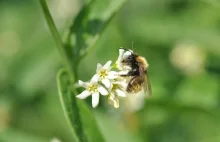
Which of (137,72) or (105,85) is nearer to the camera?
(105,85)

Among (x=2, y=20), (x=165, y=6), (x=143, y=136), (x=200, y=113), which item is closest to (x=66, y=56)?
(x=143, y=136)

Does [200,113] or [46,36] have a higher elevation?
[46,36]

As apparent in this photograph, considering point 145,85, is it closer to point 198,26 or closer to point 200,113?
point 200,113

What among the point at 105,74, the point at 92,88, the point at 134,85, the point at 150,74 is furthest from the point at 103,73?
the point at 150,74

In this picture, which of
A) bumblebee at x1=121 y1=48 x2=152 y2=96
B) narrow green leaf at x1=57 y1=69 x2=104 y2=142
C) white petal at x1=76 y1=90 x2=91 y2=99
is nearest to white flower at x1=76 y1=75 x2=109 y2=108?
white petal at x1=76 y1=90 x2=91 y2=99

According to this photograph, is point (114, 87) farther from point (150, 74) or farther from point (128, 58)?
point (150, 74)

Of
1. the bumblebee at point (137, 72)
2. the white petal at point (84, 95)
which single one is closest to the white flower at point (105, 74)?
the white petal at point (84, 95)

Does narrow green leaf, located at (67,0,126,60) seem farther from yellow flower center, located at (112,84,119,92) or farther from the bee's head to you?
yellow flower center, located at (112,84,119,92)
